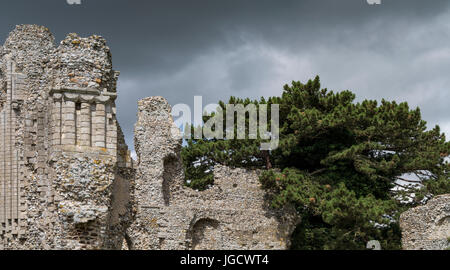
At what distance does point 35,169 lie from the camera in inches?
553

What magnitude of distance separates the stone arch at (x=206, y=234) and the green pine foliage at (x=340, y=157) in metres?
2.27

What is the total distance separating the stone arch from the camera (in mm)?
22031

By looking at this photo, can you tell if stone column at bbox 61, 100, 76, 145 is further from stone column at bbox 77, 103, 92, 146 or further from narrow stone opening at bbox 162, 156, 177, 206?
narrow stone opening at bbox 162, 156, 177, 206

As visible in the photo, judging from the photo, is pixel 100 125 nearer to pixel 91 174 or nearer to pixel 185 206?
pixel 91 174

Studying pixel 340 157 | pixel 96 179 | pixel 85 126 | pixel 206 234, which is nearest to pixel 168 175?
pixel 206 234

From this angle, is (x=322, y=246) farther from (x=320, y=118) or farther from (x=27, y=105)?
(x=27, y=105)

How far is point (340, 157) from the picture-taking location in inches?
869

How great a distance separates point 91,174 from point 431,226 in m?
11.4

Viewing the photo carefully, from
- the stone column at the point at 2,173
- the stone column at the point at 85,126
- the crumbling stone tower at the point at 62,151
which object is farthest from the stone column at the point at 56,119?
the stone column at the point at 2,173
